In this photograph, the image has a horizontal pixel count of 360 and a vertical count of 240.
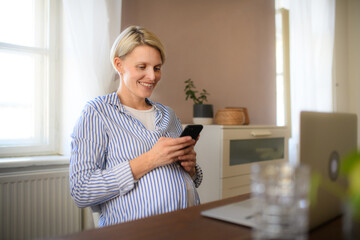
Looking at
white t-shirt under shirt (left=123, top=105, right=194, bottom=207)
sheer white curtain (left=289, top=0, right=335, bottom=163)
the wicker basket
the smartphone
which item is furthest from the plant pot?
sheer white curtain (left=289, top=0, right=335, bottom=163)

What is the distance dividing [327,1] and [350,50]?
2.75 ft

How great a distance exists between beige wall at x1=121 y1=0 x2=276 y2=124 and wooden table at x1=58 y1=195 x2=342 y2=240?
6.06 feet

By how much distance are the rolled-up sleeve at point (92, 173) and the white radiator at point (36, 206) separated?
0.76 metres

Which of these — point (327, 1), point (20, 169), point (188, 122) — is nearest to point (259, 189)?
point (20, 169)

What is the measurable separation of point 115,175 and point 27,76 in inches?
51.9

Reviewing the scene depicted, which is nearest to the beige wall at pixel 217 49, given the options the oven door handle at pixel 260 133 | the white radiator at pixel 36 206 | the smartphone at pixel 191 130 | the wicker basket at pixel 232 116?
the wicker basket at pixel 232 116

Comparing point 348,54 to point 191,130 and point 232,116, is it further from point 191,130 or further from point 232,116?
point 191,130

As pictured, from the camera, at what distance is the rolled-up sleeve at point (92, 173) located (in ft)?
3.91

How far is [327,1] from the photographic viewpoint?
4.15 meters

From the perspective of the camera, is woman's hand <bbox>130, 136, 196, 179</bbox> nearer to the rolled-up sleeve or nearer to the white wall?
the rolled-up sleeve

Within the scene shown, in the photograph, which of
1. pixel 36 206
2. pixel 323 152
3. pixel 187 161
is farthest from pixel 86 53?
pixel 323 152

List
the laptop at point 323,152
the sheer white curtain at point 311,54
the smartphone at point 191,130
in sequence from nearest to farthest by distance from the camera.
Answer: the laptop at point 323,152
the smartphone at point 191,130
the sheer white curtain at point 311,54

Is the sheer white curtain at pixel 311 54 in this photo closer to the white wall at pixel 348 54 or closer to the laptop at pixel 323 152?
the white wall at pixel 348 54

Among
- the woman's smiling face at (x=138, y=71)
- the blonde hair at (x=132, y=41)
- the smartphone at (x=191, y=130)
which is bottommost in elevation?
the smartphone at (x=191, y=130)
